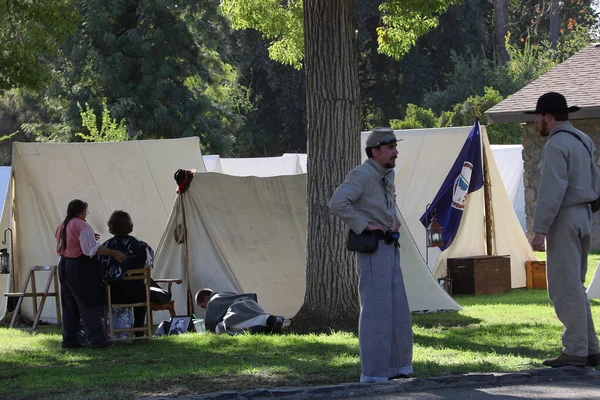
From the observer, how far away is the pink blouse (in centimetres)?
1102

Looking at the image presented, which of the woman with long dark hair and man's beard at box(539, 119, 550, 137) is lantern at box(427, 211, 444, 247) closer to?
the woman with long dark hair

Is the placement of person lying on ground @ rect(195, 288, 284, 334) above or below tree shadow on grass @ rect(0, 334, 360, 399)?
above

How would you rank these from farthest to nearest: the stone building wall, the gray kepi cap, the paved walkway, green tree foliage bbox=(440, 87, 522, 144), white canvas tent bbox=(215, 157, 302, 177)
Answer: green tree foliage bbox=(440, 87, 522, 144) < white canvas tent bbox=(215, 157, 302, 177) < the stone building wall < the gray kepi cap < the paved walkway

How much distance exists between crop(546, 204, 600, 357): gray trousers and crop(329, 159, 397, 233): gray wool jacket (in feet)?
4.03

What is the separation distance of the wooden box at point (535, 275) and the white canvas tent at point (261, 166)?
9306 mm

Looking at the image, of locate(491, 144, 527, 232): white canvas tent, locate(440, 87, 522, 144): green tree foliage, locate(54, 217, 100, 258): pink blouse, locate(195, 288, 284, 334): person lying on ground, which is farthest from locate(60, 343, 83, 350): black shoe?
locate(440, 87, 522, 144): green tree foliage

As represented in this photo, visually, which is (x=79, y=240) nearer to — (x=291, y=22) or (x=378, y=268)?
(x=378, y=268)

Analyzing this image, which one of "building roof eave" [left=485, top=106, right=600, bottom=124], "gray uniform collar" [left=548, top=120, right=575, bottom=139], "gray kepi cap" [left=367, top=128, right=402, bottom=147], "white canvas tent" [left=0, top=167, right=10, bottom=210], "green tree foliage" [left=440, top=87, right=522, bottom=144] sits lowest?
"gray kepi cap" [left=367, top=128, right=402, bottom=147]

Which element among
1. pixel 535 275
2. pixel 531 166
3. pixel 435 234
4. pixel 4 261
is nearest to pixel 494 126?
pixel 531 166

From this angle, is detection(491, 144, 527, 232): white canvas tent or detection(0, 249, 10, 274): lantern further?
detection(491, 144, 527, 232): white canvas tent

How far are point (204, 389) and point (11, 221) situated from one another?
25.9 ft

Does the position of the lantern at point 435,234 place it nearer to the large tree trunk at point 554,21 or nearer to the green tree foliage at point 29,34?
the green tree foliage at point 29,34

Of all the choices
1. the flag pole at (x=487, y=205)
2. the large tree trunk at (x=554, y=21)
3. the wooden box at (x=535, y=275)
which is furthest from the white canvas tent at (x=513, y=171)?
the large tree trunk at (x=554, y=21)

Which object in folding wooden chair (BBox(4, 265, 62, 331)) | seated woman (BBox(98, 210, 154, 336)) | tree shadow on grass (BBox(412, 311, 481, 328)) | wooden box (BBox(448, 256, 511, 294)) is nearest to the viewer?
seated woman (BBox(98, 210, 154, 336))
